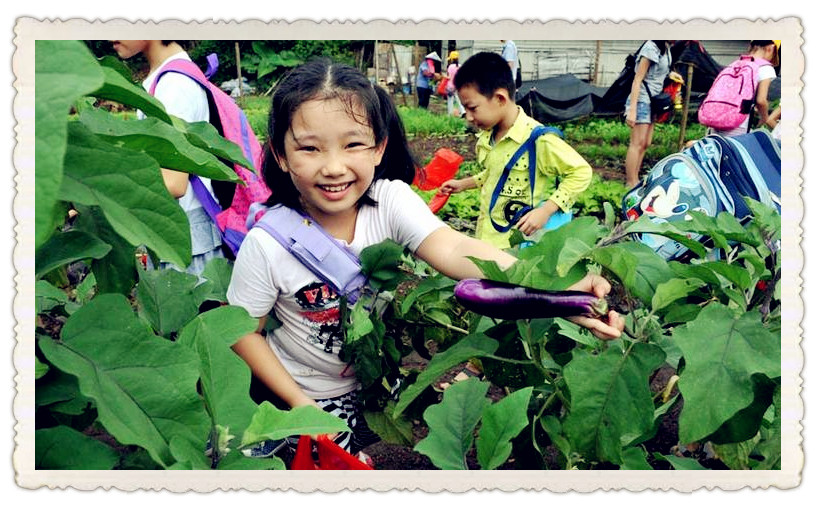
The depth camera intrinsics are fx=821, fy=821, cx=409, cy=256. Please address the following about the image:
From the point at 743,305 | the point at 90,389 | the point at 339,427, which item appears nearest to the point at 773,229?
the point at 743,305

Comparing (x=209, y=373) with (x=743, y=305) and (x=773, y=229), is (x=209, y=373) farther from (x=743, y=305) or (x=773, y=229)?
(x=773, y=229)

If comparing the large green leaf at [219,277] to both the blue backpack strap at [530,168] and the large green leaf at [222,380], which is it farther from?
the blue backpack strap at [530,168]

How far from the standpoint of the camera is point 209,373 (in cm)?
112

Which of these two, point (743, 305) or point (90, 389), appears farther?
point (743, 305)

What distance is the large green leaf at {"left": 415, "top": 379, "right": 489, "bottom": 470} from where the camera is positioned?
127cm

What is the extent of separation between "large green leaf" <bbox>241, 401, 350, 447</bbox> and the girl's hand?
17.7 inches

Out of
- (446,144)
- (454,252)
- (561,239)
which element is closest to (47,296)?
(454,252)

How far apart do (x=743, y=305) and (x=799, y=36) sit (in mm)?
430

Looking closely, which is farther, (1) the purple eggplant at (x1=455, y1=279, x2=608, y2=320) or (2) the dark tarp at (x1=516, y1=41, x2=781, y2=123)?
(2) the dark tarp at (x1=516, y1=41, x2=781, y2=123)

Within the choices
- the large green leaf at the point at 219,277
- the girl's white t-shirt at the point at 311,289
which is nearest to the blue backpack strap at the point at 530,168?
the girl's white t-shirt at the point at 311,289

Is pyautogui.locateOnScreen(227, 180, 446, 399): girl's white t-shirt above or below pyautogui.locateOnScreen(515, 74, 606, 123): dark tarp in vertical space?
below

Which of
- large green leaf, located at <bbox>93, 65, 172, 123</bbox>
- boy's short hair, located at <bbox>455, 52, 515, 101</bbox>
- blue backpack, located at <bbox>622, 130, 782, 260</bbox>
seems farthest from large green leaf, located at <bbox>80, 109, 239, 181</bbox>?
boy's short hair, located at <bbox>455, 52, 515, 101</bbox>

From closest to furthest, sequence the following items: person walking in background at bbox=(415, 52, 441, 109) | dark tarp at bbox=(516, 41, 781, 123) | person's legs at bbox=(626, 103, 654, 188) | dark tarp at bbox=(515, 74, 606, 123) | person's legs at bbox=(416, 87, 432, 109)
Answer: person's legs at bbox=(626, 103, 654, 188) → dark tarp at bbox=(516, 41, 781, 123) → dark tarp at bbox=(515, 74, 606, 123) → person walking in background at bbox=(415, 52, 441, 109) → person's legs at bbox=(416, 87, 432, 109)

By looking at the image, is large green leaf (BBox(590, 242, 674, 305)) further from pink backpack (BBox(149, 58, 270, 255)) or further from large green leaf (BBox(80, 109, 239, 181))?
pink backpack (BBox(149, 58, 270, 255))
